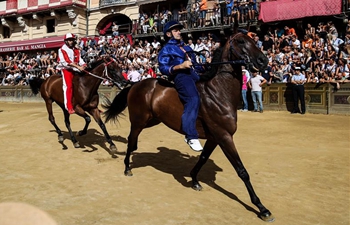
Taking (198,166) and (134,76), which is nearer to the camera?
(198,166)

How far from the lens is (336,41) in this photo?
1335cm

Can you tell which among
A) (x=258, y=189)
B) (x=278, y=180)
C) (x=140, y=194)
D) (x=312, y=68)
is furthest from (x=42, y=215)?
(x=312, y=68)

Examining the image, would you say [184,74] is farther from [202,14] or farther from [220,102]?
[202,14]

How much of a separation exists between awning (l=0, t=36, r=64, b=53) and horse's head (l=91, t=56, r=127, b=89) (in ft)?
73.9

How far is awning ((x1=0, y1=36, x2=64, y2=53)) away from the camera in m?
28.8

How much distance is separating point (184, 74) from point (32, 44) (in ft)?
96.6

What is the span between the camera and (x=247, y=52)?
4.27 meters

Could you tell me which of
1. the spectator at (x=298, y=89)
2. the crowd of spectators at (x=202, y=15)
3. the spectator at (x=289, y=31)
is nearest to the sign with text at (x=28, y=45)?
the crowd of spectators at (x=202, y=15)

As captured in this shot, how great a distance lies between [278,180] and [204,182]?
1.22m

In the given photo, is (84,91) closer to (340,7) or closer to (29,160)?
(29,160)

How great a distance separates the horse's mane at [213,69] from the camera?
183 inches

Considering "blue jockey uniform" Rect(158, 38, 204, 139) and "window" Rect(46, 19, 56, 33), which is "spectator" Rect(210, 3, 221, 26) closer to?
"blue jockey uniform" Rect(158, 38, 204, 139)

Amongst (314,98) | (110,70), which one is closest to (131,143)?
(110,70)

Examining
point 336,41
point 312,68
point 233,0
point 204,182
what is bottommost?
point 204,182
